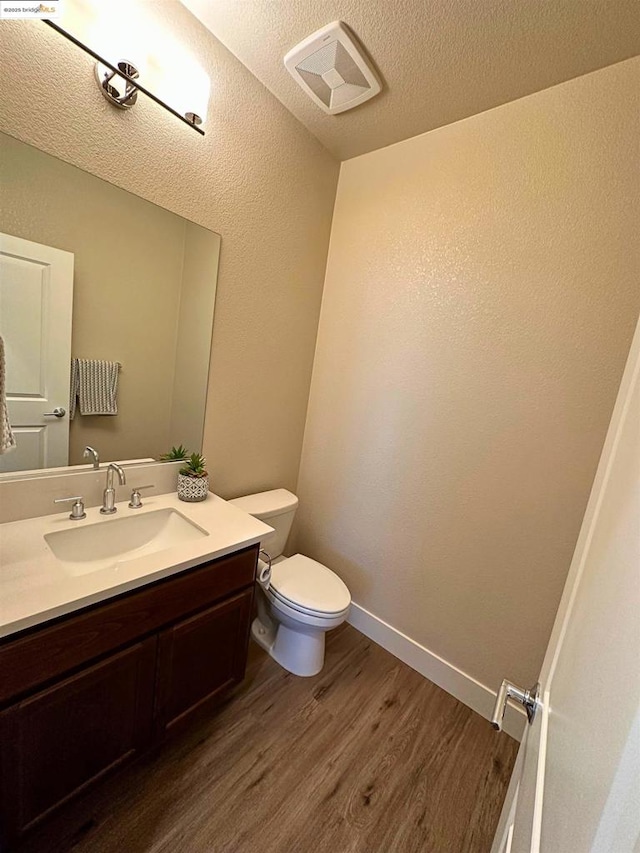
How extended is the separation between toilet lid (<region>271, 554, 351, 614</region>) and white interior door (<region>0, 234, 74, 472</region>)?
1060mm

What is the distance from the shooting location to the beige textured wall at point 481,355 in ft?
4.14

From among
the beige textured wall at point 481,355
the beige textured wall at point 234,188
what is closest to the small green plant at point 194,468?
the beige textured wall at point 234,188

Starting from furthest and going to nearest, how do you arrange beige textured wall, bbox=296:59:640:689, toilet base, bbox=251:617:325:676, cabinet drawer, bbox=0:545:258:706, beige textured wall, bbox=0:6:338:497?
1. toilet base, bbox=251:617:325:676
2. beige textured wall, bbox=296:59:640:689
3. beige textured wall, bbox=0:6:338:497
4. cabinet drawer, bbox=0:545:258:706

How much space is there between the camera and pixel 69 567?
1.13 meters

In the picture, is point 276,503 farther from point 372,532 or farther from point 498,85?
point 498,85

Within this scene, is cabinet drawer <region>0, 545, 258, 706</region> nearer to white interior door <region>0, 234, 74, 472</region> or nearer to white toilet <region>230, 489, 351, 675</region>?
white toilet <region>230, 489, 351, 675</region>

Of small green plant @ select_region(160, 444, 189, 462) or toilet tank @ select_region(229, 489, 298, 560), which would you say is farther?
toilet tank @ select_region(229, 489, 298, 560)

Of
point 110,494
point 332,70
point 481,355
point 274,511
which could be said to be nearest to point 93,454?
point 110,494

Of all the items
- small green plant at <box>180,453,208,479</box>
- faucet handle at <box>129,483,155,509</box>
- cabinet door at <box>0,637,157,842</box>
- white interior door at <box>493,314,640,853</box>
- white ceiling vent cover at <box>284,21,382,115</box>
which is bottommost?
cabinet door at <box>0,637,157,842</box>

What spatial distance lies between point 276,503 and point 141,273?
1.23 meters

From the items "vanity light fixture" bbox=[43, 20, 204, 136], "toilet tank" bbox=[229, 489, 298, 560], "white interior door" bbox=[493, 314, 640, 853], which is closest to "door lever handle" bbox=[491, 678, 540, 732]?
"white interior door" bbox=[493, 314, 640, 853]

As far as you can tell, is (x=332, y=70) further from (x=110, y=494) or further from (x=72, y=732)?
(x=72, y=732)

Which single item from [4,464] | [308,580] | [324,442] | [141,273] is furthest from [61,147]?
[308,580]

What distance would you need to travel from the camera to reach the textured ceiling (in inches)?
43.1
